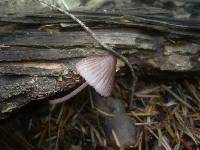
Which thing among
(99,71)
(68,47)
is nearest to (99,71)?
(99,71)

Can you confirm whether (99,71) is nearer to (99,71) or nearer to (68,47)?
(99,71)

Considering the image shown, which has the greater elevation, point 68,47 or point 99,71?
point 68,47

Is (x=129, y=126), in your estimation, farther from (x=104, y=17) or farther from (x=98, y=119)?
(x=104, y=17)

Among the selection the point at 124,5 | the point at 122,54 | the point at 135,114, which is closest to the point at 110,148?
the point at 135,114
